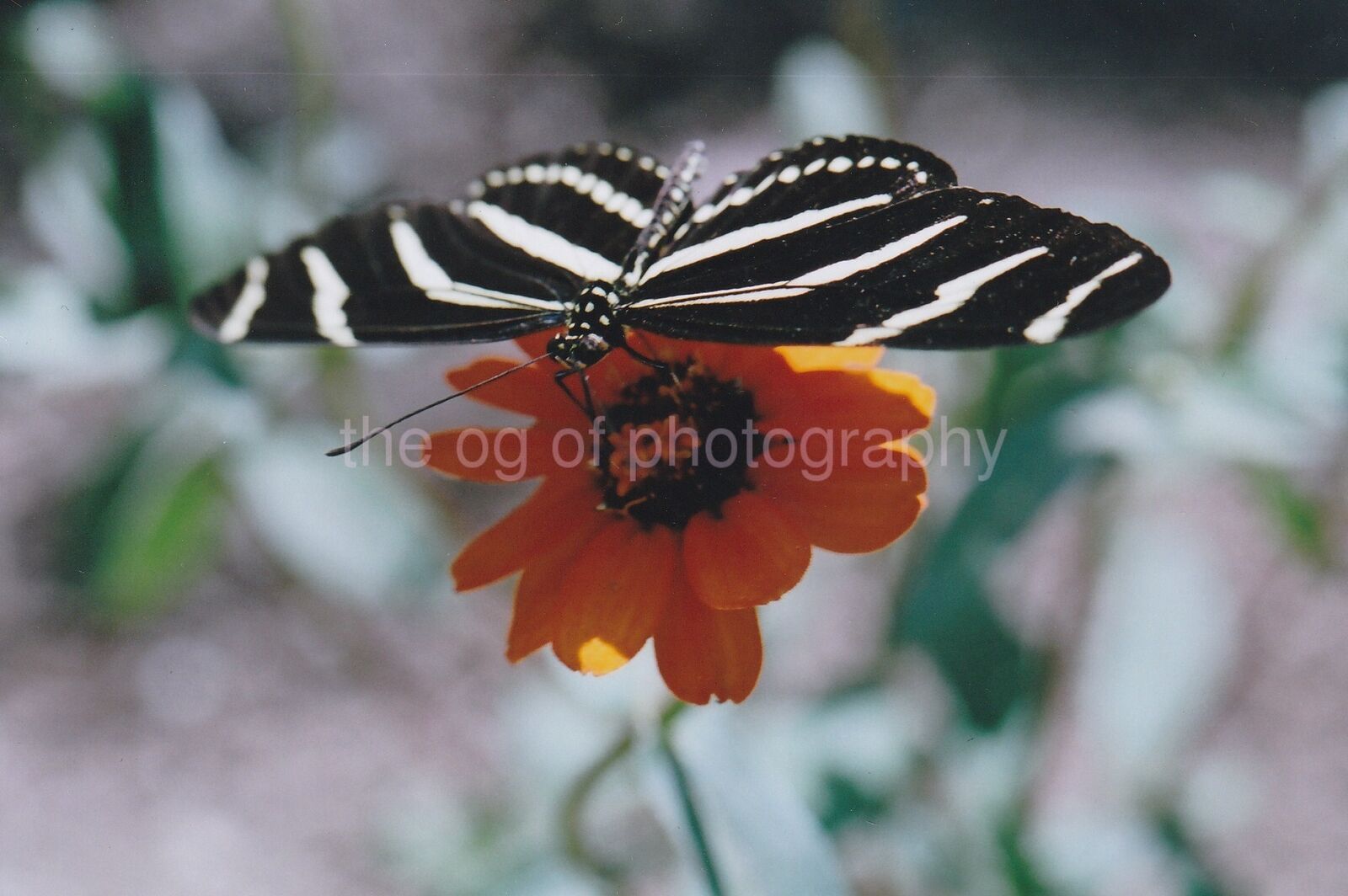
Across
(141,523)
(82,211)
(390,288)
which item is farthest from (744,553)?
(82,211)

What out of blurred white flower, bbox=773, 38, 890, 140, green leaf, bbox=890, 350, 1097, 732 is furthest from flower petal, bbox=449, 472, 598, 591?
blurred white flower, bbox=773, 38, 890, 140

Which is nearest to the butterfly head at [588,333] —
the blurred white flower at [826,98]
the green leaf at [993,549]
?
the green leaf at [993,549]

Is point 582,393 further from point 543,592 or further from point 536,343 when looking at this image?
point 543,592

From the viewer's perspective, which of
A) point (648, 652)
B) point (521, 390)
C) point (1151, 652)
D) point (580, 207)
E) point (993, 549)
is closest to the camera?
point (521, 390)

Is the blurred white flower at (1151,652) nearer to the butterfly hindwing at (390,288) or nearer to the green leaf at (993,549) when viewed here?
the green leaf at (993,549)

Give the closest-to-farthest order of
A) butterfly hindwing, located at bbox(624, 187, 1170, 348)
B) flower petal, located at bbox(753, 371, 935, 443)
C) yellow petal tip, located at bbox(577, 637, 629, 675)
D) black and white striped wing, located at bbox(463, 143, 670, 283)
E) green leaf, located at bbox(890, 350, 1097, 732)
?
butterfly hindwing, located at bbox(624, 187, 1170, 348) → yellow petal tip, located at bbox(577, 637, 629, 675) → flower petal, located at bbox(753, 371, 935, 443) → black and white striped wing, located at bbox(463, 143, 670, 283) → green leaf, located at bbox(890, 350, 1097, 732)

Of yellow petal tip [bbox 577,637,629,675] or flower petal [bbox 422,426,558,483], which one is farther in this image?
flower petal [bbox 422,426,558,483]

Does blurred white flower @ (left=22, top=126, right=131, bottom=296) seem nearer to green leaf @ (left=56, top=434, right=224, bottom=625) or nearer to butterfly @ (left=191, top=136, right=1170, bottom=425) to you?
green leaf @ (left=56, top=434, right=224, bottom=625)
